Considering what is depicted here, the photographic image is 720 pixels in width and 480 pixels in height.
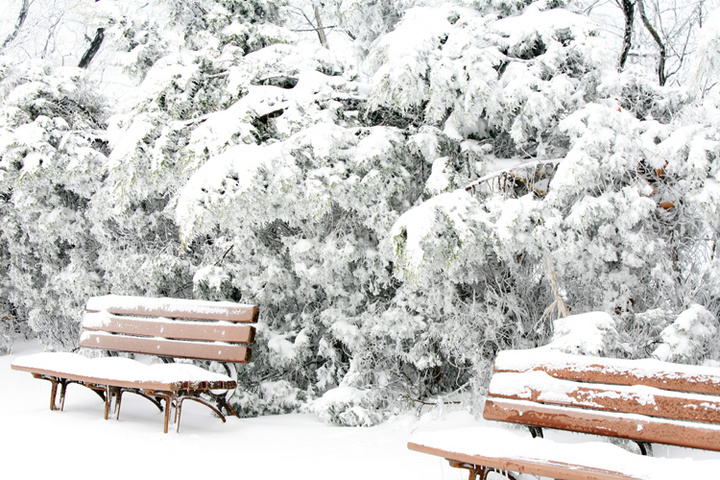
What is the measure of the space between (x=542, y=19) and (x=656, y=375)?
2.71 meters

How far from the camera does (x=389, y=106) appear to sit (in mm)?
4773

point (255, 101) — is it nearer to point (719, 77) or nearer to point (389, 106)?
point (389, 106)

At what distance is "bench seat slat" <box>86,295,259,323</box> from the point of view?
4.43 m

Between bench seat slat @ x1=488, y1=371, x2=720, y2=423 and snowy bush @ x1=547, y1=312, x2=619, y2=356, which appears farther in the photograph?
snowy bush @ x1=547, y1=312, x2=619, y2=356

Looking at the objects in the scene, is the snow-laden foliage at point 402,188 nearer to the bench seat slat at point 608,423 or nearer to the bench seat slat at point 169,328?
the bench seat slat at point 608,423

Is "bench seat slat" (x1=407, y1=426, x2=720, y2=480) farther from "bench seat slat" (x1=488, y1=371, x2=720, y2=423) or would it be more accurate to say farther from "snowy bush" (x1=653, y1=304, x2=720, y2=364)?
"snowy bush" (x1=653, y1=304, x2=720, y2=364)

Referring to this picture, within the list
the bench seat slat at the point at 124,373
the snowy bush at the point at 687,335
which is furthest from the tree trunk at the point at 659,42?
the bench seat slat at the point at 124,373

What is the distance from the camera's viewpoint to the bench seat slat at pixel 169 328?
4.38m

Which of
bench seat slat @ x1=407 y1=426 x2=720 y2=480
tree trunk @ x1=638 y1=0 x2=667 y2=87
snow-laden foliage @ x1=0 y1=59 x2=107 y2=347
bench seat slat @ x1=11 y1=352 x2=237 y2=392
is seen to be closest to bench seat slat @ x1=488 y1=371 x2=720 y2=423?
bench seat slat @ x1=407 y1=426 x2=720 y2=480

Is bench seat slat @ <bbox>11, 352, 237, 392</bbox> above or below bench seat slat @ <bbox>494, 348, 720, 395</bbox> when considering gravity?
below

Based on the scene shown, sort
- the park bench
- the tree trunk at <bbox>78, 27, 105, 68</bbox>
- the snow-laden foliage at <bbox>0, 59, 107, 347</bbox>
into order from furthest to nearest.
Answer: the tree trunk at <bbox>78, 27, 105, 68</bbox> → the snow-laden foliage at <bbox>0, 59, 107, 347</bbox> → the park bench

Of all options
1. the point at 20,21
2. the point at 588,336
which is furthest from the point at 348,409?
the point at 20,21

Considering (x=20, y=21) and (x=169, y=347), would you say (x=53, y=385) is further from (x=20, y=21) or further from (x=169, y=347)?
(x=20, y=21)

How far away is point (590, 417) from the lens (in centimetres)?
290
